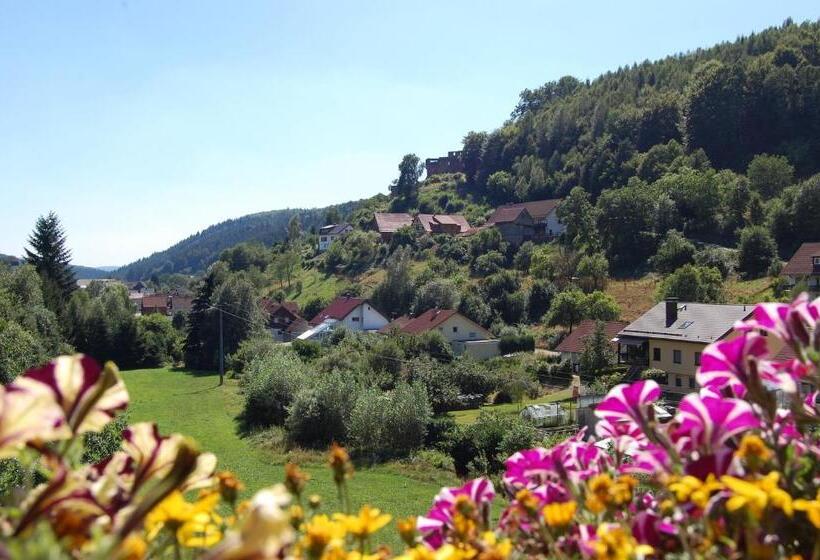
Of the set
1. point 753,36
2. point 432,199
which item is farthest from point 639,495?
point 753,36

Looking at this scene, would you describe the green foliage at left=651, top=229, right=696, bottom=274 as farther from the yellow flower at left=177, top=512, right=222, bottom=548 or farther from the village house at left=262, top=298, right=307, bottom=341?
the yellow flower at left=177, top=512, right=222, bottom=548

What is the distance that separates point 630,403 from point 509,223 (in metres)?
64.4

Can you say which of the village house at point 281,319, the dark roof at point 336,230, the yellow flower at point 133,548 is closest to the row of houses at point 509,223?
the dark roof at point 336,230

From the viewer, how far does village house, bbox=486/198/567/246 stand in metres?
64.1

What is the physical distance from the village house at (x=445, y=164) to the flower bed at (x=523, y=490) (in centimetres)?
10104

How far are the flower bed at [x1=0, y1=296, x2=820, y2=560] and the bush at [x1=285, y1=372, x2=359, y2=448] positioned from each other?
926 inches

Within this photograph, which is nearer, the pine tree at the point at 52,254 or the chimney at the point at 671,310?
the chimney at the point at 671,310

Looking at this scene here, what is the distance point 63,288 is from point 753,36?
83.7 metres

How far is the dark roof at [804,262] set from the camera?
36.2 meters

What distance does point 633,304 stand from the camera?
135ft

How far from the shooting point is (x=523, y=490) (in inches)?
48.2

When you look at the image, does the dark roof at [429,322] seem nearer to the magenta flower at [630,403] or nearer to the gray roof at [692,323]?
the gray roof at [692,323]

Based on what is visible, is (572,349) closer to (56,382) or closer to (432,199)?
(56,382)

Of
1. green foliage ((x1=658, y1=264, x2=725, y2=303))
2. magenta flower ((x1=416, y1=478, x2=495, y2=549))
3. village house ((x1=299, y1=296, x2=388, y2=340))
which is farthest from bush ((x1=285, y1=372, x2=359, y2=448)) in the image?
magenta flower ((x1=416, y1=478, x2=495, y2=549))
